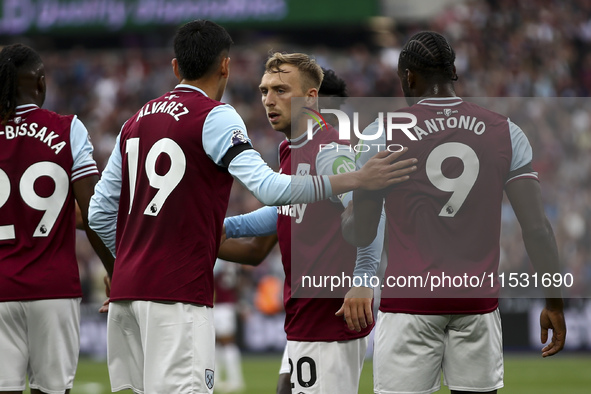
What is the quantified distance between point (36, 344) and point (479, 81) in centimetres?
1617

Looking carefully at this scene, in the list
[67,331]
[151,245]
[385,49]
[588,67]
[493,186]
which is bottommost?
[67,331]

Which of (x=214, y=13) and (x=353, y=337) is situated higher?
(x=214, y=13)

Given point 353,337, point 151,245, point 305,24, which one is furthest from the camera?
point 305,24

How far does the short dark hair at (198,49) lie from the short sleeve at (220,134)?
29 centimetres

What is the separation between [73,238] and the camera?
188 inches

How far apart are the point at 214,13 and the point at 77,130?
16781 mm

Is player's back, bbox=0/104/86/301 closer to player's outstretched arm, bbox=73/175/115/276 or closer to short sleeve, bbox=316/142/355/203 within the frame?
player's outstretched arm, bbox=73/175/115/276

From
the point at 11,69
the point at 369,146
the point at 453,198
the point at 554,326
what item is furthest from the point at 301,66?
the point at 554,326

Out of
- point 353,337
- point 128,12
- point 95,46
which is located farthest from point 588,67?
point 353,337

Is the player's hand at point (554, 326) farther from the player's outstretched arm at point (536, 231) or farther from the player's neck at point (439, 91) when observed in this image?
the player's neck at point (439, 91)

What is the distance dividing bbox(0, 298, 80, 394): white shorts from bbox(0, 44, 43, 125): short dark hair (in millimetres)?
1018

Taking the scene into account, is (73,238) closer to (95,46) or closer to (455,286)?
(455,286)

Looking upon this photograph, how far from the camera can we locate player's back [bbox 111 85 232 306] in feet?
12.9

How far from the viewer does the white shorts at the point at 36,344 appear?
4562mm
